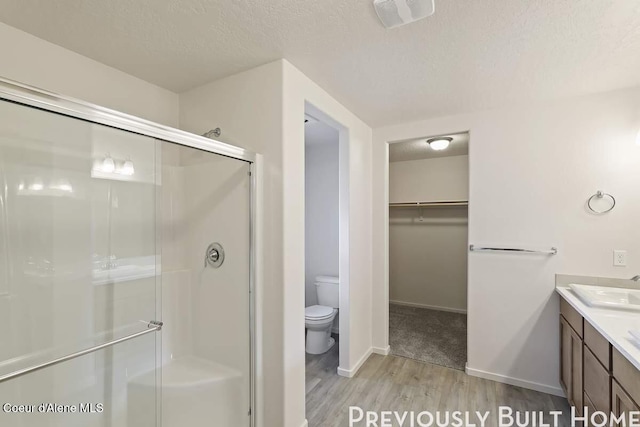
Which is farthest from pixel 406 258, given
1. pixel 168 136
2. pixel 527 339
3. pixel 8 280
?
pixel 8 280

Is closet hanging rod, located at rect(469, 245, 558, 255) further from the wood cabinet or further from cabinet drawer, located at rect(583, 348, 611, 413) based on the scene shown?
cabinet drawer, located at rect(583, 348, 611, 413)

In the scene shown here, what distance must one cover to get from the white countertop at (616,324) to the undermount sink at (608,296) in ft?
0.09

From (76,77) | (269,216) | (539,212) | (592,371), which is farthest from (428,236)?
(76,77)

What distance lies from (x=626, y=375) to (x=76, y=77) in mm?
3128

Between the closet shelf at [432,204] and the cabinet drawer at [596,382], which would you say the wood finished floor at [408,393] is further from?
the closet shelf at [432,204]

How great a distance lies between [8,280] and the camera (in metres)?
1.42

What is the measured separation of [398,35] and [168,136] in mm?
1266

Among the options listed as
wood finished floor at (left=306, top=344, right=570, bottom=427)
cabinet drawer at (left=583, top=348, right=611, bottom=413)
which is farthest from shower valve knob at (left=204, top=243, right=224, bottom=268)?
cabinet drawer at (left=583, top=348, right=611, bottom=413)

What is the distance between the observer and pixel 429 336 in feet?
11.2

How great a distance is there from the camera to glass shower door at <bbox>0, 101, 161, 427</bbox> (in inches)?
56.1

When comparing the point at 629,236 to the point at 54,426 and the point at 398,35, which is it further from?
the point at 54,426

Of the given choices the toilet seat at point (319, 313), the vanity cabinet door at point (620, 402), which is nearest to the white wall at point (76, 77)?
the toilet seat at point (319, 313)

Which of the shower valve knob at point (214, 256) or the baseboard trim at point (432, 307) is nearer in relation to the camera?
the shower valve knob at point (214, 256)

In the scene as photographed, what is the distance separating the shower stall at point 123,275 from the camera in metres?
1.44
